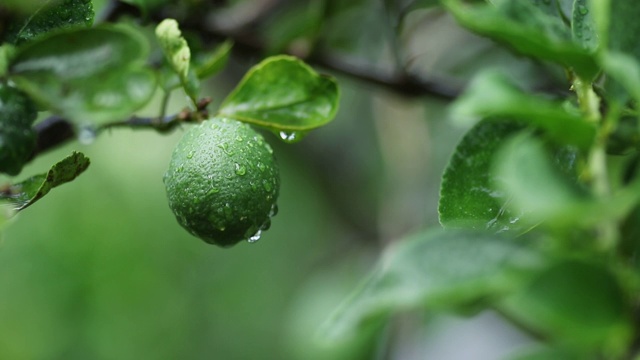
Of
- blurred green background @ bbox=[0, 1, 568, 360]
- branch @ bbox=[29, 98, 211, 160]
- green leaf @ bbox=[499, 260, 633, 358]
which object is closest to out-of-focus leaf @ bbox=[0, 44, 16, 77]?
branch @ bbox=[29, 98, 211, 160]

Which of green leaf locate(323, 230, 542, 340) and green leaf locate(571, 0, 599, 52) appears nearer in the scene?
green leaf locate(323, 230, 542, 340)

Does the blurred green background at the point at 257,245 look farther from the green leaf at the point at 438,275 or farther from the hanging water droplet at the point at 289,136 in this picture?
the green leaf at the point at 438,275

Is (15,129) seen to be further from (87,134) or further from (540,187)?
(540,187)

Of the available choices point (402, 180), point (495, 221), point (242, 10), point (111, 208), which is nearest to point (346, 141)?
point (402, 180)

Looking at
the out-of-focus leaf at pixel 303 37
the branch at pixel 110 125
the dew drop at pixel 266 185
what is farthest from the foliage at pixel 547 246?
the out-of-focus leaf at pixel 303 37

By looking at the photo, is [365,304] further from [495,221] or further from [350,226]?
[350,226]

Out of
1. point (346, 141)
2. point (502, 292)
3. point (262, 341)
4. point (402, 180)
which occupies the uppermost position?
point (502, 292)

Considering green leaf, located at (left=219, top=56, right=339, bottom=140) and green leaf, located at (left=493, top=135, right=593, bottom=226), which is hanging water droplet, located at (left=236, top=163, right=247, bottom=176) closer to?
green leaf, located at (left=219, top=56, right=339, bottom=140)
